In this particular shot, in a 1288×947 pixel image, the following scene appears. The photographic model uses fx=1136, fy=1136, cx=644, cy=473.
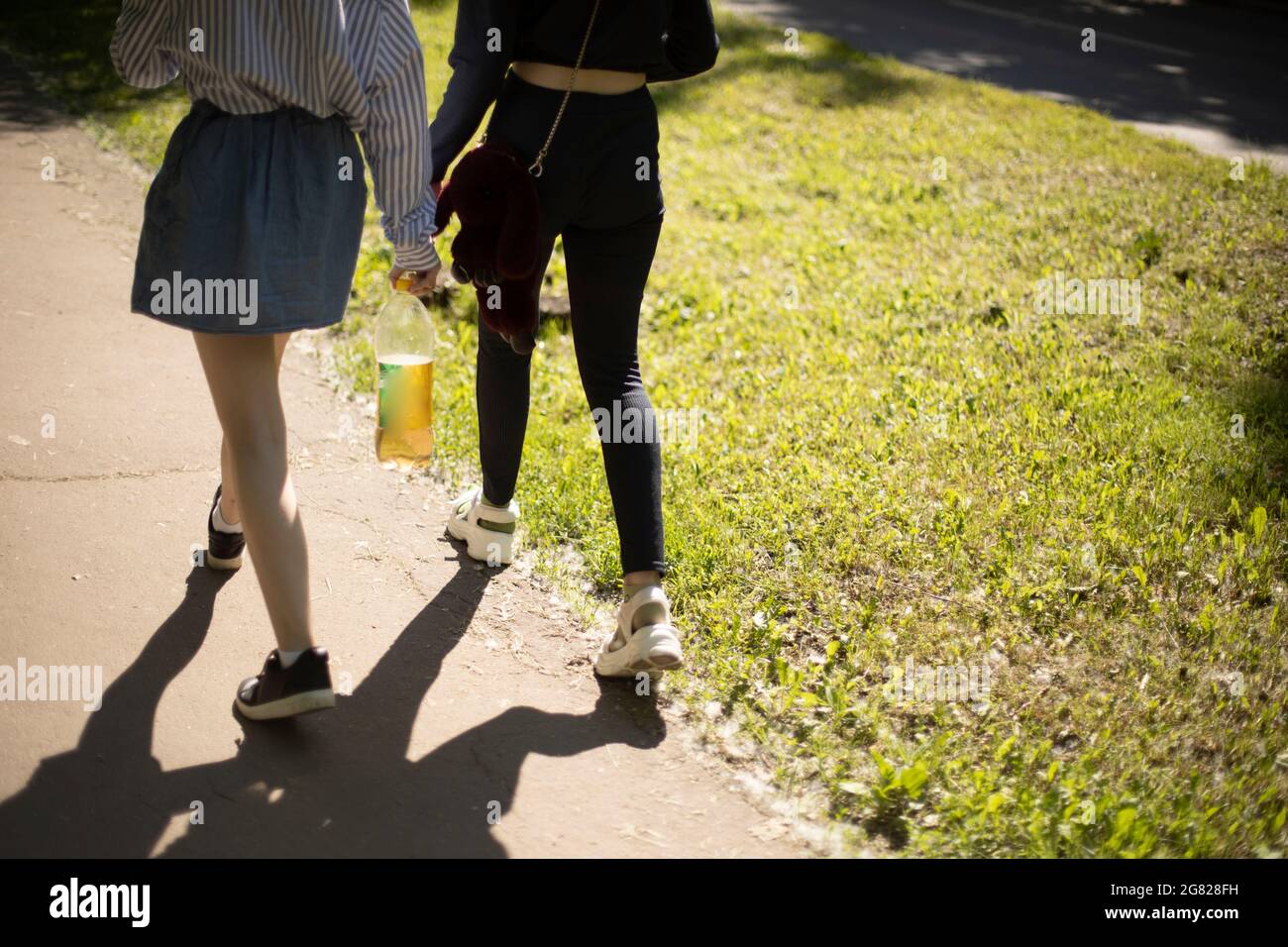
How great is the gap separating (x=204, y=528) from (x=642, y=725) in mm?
1655

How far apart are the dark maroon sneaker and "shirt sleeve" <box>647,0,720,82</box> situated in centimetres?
175

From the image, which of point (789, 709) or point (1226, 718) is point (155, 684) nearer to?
point (789, 709)

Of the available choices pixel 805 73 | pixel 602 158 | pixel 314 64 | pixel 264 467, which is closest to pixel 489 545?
pixel 264 467

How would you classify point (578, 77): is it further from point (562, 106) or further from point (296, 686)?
point (296, 686)

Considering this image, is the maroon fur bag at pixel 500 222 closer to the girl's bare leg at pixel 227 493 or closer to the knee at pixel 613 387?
the knee at pixel 613 387

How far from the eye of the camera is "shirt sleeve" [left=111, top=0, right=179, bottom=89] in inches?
99.9

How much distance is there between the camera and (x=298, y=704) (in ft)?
9.29

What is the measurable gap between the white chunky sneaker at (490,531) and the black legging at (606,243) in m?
0.51

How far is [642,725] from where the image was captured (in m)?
3.14

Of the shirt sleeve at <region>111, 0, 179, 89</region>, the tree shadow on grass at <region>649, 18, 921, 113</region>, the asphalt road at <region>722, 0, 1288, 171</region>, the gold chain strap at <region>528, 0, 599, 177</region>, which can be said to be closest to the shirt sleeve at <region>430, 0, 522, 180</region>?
the gold chain strap at <region>528, 0, 599, 177</region>

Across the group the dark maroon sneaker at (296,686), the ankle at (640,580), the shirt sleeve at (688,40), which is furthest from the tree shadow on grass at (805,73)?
the dark maroon sneaker at (296,686)

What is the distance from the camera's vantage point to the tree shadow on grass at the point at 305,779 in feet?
8.43

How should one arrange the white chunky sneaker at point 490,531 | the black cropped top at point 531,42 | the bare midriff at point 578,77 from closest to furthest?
the black cropped top at point 531,42, the bare midriff at point 578,77, the white chunky sneaker at point 490,531

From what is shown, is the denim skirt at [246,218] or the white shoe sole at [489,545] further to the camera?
the white shoe sole at [489,545]
